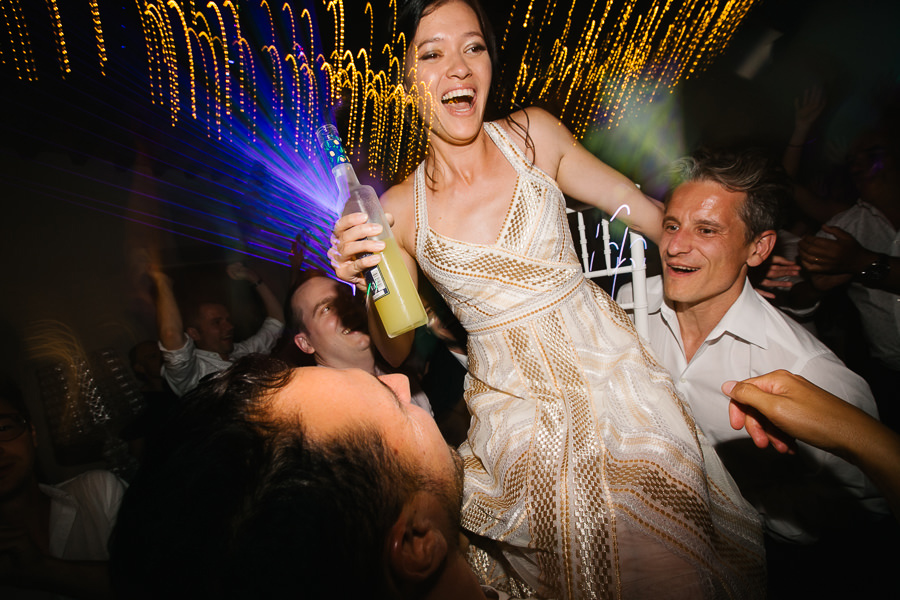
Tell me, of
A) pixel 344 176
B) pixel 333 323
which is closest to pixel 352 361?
pixel 333 323

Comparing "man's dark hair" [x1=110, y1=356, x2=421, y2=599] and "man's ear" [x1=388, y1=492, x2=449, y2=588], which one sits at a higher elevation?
"man's dark hair" [x1=110, y1=356, x2=421, y2=599]

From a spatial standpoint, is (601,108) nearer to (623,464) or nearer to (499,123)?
(499,123)

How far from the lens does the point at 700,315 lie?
73.4 inches

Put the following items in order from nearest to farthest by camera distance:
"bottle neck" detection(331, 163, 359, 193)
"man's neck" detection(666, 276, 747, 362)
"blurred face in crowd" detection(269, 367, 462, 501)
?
1. "blurred face in crowd" detection(269, 367, 462, 501)
2. "bottle neck" detection(331, 163, 359, 193)
3. "man's neck" detection(666, 276, 747, 362)

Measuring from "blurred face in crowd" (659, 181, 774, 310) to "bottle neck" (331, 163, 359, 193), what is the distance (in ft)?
4.85

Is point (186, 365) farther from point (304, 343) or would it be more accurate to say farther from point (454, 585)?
point (454, 585)

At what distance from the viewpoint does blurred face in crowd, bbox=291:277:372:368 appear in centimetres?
236

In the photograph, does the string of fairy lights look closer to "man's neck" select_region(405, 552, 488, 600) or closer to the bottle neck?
the bottle neck

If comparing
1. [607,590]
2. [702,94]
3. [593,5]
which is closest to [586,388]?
[607,590]

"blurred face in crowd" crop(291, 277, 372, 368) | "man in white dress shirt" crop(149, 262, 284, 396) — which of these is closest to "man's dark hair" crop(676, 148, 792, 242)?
"blurred face in crowd" crop(291, 277, 372, 368)

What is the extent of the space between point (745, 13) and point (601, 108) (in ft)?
5.23

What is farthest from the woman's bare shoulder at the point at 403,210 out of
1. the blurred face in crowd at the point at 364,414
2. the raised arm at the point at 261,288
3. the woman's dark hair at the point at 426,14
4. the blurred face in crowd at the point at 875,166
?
the blurred face in crowd at the point at 875,166

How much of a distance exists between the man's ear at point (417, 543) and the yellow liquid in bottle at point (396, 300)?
528mm

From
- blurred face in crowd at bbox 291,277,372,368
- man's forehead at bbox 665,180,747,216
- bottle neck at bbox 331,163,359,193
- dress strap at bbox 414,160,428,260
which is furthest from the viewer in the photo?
blurred face in crowd at bbox 291,277,372,368
